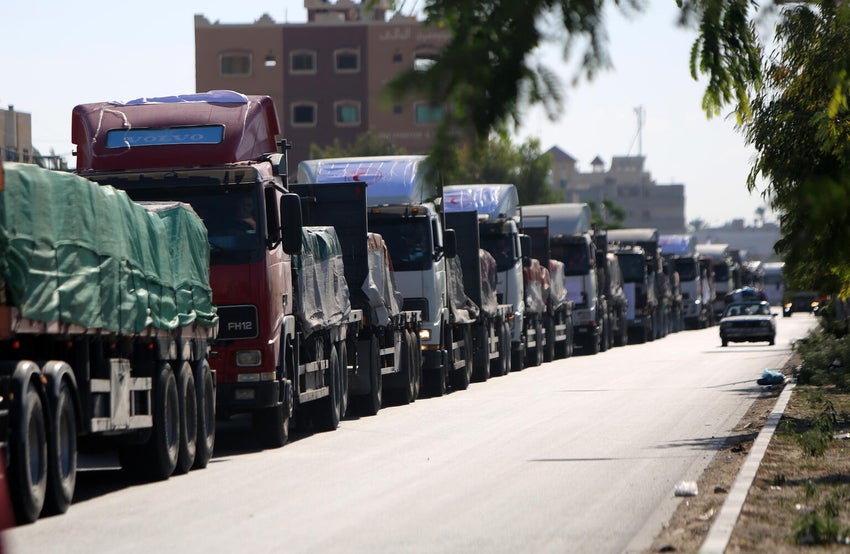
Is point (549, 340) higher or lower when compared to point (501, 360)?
higher

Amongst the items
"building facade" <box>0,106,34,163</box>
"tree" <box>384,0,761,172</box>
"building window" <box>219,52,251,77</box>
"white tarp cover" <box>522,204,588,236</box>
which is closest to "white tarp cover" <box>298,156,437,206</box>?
"tree" <box>384,0,761,172</box>

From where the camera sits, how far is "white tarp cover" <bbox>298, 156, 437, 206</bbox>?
2766 cm

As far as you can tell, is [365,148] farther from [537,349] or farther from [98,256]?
[98,256]

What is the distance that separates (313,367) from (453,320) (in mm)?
10467

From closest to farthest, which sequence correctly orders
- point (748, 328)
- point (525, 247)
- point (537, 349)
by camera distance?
point (525, 247) → point (537, 349) → point (748, 328)

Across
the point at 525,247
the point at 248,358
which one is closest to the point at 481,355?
the point at 525,247

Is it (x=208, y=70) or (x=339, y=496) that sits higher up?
(x=208, y=70)

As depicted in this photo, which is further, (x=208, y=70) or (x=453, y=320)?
(x=208, y=70)

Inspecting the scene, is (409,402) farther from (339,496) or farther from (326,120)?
(326,120)

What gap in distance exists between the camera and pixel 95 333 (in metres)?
13.1

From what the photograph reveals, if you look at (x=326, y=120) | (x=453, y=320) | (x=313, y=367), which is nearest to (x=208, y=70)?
(x=326, y=120)

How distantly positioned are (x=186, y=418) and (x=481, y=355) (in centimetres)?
1856

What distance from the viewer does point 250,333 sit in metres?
17.4

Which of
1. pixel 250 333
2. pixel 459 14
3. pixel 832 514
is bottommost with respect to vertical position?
pixel 832 514
